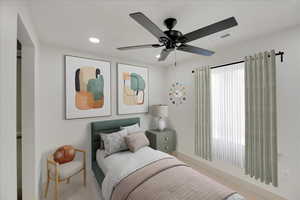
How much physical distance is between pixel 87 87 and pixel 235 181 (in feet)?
10.7

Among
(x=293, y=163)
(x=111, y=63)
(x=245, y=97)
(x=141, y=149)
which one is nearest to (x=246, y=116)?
(x=245, y=97)

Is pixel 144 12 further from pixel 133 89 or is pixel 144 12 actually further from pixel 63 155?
pixel 63 155

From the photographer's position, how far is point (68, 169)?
2084 millimetres

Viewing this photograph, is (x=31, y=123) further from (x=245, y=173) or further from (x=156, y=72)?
(x=245, y=173)

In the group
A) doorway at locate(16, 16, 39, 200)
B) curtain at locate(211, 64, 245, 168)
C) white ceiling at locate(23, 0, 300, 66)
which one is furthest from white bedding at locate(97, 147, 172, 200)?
white ceiling at locate(23, 0, 300, 66)

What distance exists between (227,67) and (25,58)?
10.3 feet

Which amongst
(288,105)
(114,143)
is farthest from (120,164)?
(288,105)

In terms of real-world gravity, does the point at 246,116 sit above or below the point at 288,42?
below

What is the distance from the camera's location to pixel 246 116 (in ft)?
7.18

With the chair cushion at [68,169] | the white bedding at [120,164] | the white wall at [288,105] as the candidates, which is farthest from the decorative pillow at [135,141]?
the white wall at [288,105]

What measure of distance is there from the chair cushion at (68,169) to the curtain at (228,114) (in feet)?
8.38

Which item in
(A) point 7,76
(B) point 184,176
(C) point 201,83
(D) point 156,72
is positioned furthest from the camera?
(D) point 156,72

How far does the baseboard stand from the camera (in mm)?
2035

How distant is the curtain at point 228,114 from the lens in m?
2.34
